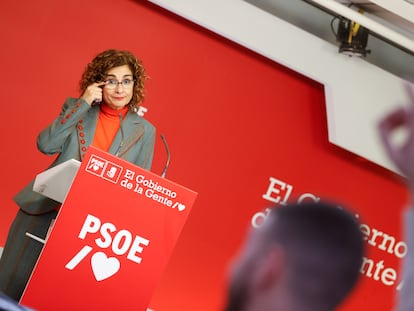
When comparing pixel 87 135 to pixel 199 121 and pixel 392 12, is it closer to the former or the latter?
pixel 199 121

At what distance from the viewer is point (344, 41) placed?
18.8 ft

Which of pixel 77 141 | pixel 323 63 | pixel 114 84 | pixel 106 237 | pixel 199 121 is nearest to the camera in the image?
pixel 106 237

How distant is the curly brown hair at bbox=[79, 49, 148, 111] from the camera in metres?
3.77

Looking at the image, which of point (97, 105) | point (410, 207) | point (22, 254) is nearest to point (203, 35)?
point (97, 105)

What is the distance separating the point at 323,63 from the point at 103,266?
10.2 ft

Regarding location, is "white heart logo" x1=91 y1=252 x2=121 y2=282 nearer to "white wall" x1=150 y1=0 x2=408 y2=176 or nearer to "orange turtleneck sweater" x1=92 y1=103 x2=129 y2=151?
"orange turtleneck sweater" x1=92 y1=103 x2=129 y2=151

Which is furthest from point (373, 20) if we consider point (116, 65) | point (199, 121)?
point (116, 65)

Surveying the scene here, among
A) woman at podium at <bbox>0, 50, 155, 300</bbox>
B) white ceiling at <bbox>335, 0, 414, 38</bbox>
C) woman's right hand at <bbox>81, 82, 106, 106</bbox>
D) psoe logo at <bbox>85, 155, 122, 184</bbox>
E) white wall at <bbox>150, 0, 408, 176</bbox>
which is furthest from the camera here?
white wall at <bbox>150, 0, 408, 176</bbox>

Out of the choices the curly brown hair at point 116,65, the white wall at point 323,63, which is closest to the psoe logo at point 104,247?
the curly brown hair at point 116,65

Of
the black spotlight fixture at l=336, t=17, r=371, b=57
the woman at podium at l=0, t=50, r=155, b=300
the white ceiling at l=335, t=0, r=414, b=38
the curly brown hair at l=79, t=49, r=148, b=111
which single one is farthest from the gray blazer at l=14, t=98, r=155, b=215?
the black spotlight fixture at l=336, t=17, r=371, b=57

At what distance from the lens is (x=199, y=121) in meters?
5.62

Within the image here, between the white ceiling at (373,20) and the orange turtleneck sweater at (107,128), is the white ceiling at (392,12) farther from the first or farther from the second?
the orange turtleneck sweater at (107,128)

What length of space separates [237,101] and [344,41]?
855 millimetres

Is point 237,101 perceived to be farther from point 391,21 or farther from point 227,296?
point 227,296
